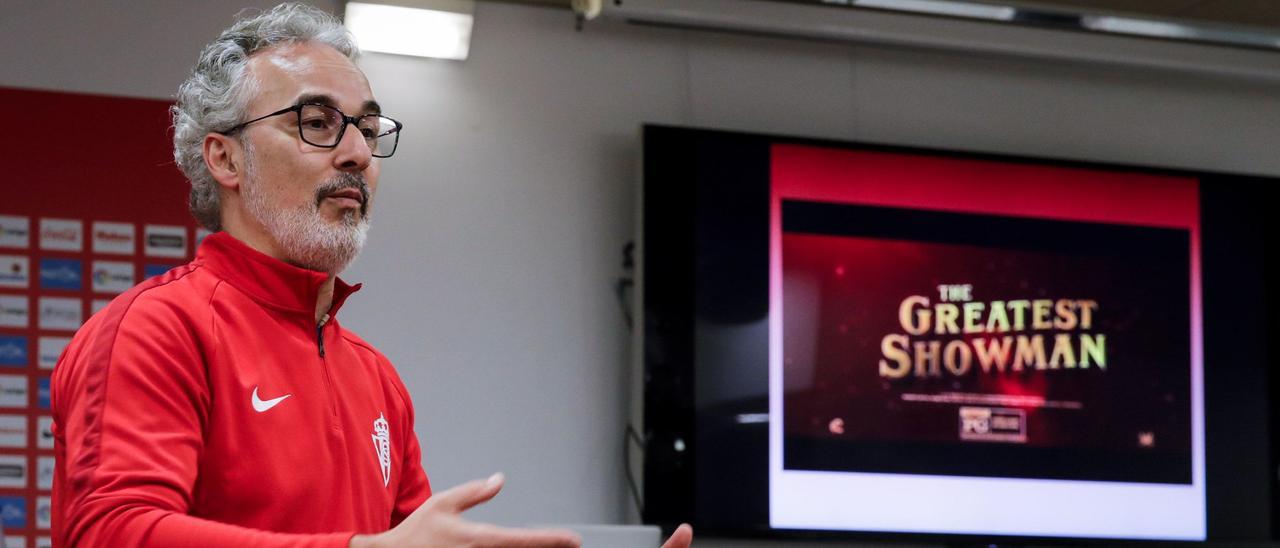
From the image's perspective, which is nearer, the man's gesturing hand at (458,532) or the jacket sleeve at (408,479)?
the man's gesturing hand at (458,532)

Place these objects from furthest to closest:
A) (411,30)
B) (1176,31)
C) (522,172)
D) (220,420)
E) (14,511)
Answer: (1176,31) < (522,172) < (411,30) < (14,511) < (220,420)

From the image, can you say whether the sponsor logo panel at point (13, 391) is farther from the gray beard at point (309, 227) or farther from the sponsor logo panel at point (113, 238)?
the gray beard at point (309, 227)

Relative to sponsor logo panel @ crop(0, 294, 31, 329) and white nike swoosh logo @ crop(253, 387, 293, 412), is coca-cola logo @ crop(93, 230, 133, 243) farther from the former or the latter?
white nike swoosh logo @ crop(253, 387, 293, 412)

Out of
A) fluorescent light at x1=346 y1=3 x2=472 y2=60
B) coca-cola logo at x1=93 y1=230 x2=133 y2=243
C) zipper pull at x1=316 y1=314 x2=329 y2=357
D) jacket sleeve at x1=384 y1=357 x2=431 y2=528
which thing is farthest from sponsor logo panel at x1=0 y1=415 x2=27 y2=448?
zipper pull at x1=316 y1=314 x2=329 y2=357

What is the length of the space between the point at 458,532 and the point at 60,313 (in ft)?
8.96

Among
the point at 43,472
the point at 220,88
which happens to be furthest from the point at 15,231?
the point at 220,88

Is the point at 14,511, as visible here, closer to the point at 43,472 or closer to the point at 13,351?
the point at 43,472

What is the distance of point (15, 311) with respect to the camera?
3.53 meters

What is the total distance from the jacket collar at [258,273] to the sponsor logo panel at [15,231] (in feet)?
7.23

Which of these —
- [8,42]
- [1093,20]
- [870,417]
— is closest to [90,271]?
[8,42]

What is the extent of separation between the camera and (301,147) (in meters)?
1.59

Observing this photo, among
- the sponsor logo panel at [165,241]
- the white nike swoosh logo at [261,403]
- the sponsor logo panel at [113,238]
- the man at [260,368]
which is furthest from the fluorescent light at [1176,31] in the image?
the white nike swoosh logo at [261,403]

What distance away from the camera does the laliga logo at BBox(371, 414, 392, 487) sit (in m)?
1.64

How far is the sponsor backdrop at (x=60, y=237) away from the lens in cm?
350
